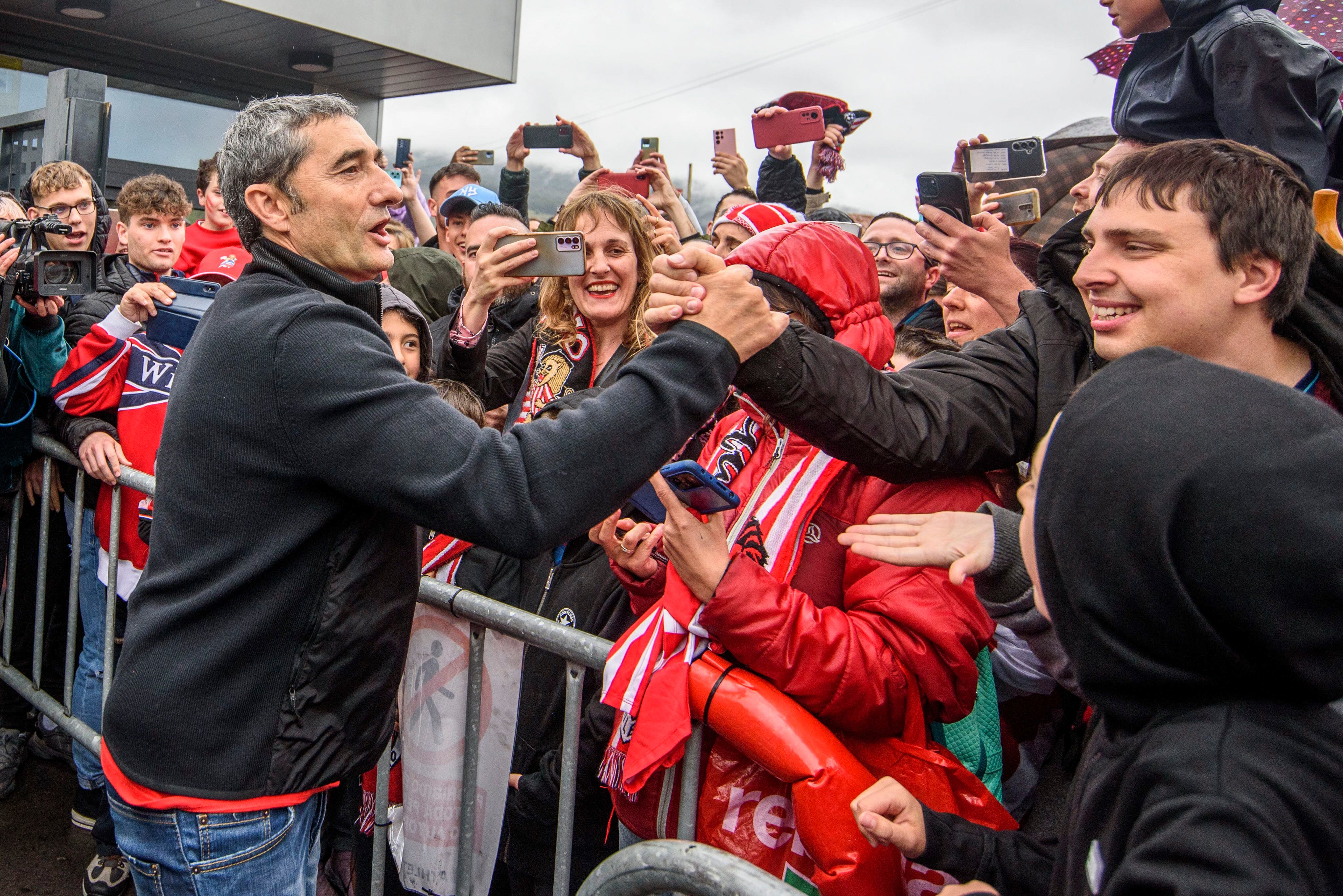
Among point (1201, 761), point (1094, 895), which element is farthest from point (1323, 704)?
point (1094, 895)

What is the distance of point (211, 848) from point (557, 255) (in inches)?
73.4

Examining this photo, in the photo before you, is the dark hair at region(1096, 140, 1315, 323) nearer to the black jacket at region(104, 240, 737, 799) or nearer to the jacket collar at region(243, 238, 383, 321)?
the black jacket at region(104, 240, 737, 799)

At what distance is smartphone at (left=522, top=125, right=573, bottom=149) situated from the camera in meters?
5.80

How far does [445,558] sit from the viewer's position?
110 inches

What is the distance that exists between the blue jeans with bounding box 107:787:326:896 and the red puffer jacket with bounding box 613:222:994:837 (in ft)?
2.10

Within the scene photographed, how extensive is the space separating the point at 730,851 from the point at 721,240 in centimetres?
257

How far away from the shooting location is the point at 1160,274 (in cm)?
167

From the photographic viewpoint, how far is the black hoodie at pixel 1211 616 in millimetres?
898

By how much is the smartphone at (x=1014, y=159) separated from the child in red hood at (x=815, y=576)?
2.45 feet

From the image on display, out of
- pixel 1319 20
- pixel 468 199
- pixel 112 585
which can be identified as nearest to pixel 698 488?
pixel 112 585

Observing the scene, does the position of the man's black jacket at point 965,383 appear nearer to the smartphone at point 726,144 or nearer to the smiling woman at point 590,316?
the smiling woman at point 590,316

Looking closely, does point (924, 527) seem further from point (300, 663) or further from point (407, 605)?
point (300, 663)

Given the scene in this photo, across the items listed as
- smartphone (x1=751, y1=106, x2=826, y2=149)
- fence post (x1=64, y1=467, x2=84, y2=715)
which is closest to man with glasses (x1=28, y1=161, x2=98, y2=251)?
fence post (x1=64, y1=467, x2=84, y2=715)

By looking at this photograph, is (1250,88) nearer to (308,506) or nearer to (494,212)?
(308,506)
